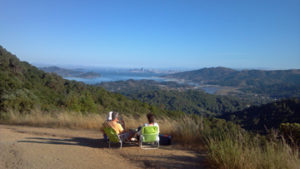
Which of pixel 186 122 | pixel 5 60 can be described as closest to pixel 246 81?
pixel 5 60

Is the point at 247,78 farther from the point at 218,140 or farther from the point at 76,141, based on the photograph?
the point at 76,141

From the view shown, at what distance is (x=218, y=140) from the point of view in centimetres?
467

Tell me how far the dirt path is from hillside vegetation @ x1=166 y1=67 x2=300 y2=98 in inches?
2573

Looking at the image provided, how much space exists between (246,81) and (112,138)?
91466 millimetres

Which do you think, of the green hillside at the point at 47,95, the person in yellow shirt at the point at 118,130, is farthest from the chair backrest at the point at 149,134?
the green hillside at the point at 47,95

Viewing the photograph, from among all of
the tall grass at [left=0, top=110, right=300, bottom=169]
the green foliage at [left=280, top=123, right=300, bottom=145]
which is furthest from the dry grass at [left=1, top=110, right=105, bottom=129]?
the green foliage at [left=280, top=123, right=300, bottom=145]

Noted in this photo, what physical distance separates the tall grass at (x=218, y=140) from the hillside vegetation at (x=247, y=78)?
6361 centimetres

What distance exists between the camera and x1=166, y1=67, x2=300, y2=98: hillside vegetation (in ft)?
214

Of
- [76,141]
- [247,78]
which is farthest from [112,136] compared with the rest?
[247,78]

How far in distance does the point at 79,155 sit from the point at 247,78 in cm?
9565

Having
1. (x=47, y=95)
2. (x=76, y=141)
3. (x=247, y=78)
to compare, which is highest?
(x=247, y=78)

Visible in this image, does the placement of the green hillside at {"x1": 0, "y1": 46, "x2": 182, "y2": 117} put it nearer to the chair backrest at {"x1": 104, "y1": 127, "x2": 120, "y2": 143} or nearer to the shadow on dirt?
the shadow on dirt

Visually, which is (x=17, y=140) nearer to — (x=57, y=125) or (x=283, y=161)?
(x=57, y=125)

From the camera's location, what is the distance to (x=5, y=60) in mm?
29969
